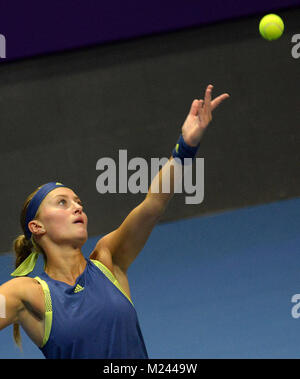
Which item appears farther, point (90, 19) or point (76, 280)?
point (90, 19)

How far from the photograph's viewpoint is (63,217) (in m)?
3.50

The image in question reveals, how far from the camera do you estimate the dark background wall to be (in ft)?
25.3

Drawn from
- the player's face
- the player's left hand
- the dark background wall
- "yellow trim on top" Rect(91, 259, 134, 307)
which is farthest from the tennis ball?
"yellow trim on top" Rect(91, 259, 134, 307)

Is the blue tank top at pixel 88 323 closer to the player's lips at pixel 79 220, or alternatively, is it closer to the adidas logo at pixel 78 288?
the adidas logo at pixel 78 288

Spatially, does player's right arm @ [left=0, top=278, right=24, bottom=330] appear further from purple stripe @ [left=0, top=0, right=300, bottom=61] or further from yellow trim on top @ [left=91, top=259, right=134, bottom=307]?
purple stripe @ [left=0, top=0, right=300, bottom=61]

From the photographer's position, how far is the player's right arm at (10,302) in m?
3.14

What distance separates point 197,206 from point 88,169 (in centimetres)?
115

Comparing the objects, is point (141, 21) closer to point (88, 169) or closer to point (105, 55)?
point (105, 55)

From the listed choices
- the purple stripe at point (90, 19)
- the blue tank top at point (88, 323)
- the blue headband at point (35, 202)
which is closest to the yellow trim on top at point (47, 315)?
the blue tank top at point (88, 323)

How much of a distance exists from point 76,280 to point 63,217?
0.97ft

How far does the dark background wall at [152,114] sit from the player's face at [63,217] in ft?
13.8

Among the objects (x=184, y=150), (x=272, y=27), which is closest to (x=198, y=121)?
(x=184, y=150)

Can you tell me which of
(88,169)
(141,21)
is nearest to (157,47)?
(141,21)

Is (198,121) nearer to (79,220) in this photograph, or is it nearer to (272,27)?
(79,220)
